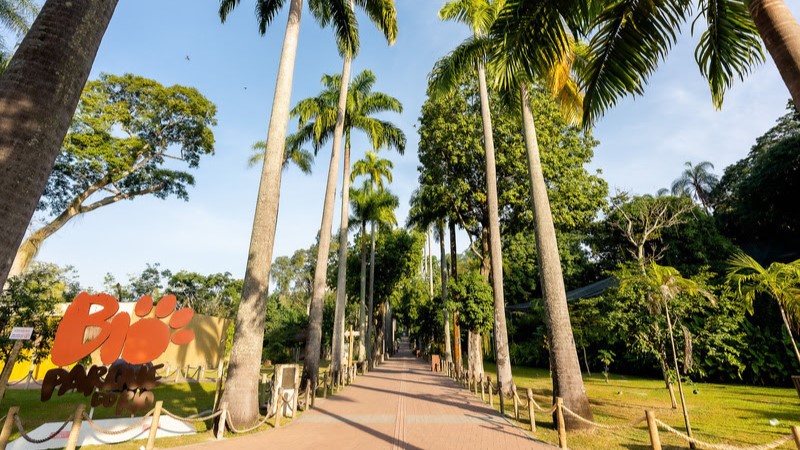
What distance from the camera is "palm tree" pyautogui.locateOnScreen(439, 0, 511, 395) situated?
12291 mm

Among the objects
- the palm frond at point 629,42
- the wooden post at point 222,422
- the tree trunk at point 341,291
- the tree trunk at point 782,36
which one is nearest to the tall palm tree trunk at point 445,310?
the tree trunk at point 341,291

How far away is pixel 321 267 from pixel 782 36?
44.7 feet

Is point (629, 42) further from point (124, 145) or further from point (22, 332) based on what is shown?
point (124, 145)

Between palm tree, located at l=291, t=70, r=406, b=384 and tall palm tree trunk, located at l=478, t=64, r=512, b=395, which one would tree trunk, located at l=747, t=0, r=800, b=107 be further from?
palm tree, located at l=291, t=70, r=406, b=384

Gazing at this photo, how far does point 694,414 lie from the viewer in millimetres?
9289

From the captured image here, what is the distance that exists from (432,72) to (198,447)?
529 inches

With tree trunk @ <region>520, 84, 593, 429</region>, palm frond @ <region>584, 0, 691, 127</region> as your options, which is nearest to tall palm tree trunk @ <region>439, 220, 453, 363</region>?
tree trunk @ <region>520, 84, 593, 429</region>

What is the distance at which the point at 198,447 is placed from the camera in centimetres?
662

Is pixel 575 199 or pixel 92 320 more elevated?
pixel 575 199

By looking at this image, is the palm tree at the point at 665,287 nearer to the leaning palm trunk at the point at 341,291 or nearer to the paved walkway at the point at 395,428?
the paved walkway at the point at 395,428

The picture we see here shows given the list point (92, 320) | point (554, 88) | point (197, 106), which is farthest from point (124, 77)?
point (554, 88)

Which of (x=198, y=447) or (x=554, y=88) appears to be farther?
(x=554, y=88)

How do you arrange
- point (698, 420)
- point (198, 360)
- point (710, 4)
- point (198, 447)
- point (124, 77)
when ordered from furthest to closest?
point (198, 360), point (124, 77), point (698, 420), point (198, 447), point (710, 4)

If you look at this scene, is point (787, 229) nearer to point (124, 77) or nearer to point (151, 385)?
point (151, 385)
